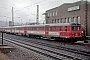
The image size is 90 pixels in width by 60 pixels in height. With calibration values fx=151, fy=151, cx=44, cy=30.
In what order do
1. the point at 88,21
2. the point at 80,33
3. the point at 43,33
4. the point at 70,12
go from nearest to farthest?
1. the point at 80,33
2. the point at 43,33
3. the point at 88,21
4. the point at 70,12

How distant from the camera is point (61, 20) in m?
46.6

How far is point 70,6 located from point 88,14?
27.1 ft

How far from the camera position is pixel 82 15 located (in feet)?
122

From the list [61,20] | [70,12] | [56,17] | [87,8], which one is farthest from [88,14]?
[56,17]

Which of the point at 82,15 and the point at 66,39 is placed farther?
the point at 82,15

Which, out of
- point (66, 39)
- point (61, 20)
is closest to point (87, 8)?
point (61, 20)

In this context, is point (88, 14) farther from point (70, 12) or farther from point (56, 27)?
point (56, 27)

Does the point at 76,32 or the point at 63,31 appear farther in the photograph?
the point at 63,31

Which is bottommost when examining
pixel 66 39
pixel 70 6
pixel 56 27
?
pixel 66 39

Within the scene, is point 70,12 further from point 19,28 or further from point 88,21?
point 19,28

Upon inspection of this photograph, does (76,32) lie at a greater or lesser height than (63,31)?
lesser

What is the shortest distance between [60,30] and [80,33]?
3.09m

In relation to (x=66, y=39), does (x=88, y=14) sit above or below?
above

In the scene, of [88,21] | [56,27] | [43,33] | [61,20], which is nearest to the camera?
[56,27]
